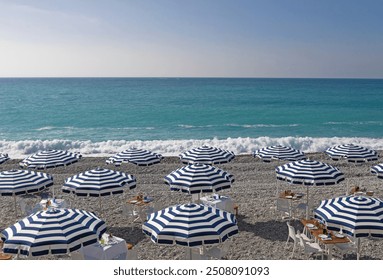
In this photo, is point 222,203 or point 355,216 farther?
point 222,203

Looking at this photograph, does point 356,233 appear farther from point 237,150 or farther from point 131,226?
point 237,150

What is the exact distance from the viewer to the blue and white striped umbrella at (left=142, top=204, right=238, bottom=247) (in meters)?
7.12

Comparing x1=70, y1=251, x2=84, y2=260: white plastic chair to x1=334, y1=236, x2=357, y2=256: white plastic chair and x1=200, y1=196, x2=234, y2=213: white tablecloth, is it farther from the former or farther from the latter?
x1=334, y1=236, x2=357, y2=256: white plastic chair

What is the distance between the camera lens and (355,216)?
25.2 ft

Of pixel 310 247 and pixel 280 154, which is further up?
pixel 280 154

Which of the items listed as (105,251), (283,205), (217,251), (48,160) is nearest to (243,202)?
(283,205)

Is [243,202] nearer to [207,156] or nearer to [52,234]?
[207,156]

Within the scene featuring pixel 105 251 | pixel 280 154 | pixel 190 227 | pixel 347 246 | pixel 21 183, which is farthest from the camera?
pixel 280 154

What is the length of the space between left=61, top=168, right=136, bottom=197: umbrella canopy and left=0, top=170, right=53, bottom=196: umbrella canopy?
83 centimetres

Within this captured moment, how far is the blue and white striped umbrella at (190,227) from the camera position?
7.12 m

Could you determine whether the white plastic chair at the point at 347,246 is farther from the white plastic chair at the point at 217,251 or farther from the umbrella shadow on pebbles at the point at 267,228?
the white plastic chair at the point at 217,251

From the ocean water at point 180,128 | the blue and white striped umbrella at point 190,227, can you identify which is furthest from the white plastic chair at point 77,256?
the ocean water at point 180,128

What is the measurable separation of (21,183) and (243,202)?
7.05 metres

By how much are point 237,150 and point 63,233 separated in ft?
62.3
